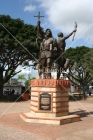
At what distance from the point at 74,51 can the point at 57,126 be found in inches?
1284

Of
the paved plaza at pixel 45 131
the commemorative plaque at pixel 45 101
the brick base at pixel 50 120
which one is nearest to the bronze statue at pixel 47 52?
the commemorative plaque at pixel 45 101

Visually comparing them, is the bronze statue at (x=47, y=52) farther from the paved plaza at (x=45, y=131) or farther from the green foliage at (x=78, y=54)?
the green foliage at (x=78, y=54)

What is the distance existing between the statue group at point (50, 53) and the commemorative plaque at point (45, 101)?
1.16m

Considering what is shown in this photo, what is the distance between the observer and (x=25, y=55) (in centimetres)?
3130

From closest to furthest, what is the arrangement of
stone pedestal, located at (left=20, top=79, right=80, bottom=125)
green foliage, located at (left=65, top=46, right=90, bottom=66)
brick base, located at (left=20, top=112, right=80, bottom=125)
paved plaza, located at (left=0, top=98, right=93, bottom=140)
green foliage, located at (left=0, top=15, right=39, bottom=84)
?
paved plaza, located at (left=0, top=98, right=93, bottom=140) < brick base, located at (left=20, top=112, right=80, bottom=125) < stone pedestal, located at (left=20, top=79, right=80, bottom=125) < green foliage, located at (left=0, top=15, right=39, bottom=84) < green foliage, located at (left=65, top=46, right=90, bottom=66)

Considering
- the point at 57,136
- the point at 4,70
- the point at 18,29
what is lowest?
the point at 57,136

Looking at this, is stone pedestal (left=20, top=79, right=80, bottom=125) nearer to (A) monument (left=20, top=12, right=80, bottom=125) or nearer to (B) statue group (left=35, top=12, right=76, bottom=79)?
(A) monument (left=20, top=12, right=80, bottom=125)

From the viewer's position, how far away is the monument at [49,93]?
38.0 ft

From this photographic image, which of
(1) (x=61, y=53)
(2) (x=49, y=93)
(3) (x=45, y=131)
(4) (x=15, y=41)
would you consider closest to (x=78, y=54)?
(4) (x=15, y=41)

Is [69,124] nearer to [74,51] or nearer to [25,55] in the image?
[25,55]

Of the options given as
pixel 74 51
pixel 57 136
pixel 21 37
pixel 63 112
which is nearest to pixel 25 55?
pixel 21 37

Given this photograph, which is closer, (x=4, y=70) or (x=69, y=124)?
(x=69, y=124)

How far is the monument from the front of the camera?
38.0 ft

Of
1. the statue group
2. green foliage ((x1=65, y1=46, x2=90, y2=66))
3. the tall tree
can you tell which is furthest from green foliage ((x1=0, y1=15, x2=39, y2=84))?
the statue group
